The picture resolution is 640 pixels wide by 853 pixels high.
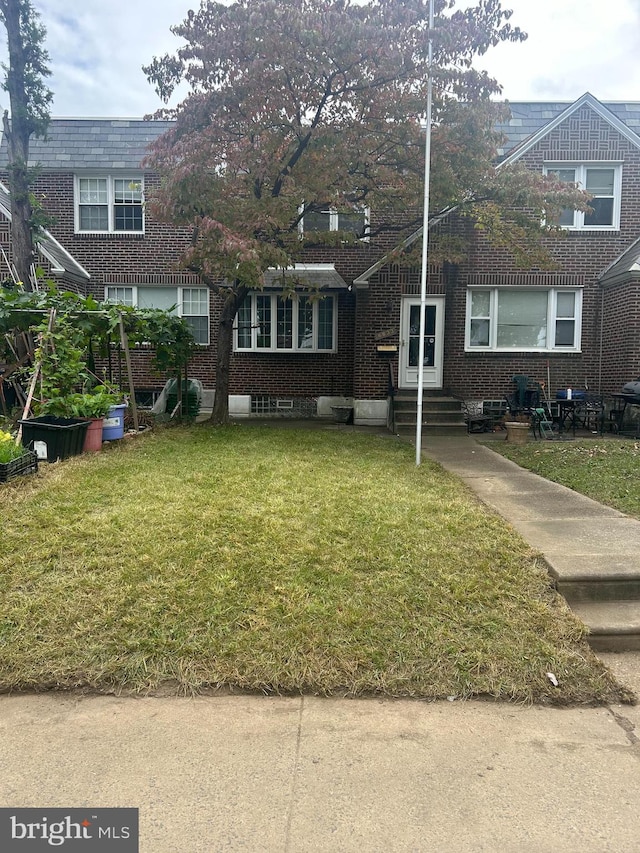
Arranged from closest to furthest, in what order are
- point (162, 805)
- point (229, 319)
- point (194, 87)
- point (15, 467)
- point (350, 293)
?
point (162, 805) → point (15, 467) → point (194, 87) → point (229, 319) → point (350, 293)

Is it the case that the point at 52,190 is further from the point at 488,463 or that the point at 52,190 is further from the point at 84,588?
the point at 84,588

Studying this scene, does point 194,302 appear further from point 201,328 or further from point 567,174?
point 567,174

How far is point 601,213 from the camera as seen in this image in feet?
43.6

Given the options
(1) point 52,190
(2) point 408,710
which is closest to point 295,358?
(1) point 52,190

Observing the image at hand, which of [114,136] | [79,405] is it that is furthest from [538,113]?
[79,405]

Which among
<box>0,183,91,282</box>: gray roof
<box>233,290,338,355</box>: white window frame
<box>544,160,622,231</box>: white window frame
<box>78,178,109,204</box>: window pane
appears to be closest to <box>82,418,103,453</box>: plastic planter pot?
<box>0,183,91,282</box>: gray roof

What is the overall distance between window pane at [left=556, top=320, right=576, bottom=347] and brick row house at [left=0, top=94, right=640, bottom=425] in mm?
24

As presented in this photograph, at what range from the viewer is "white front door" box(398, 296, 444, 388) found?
43.5 feet

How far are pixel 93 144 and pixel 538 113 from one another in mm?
12231

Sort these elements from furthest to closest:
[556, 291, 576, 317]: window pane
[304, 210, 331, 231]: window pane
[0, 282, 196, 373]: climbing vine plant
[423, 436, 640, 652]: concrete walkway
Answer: [304, 210, 331, 231]: window pane → [556, 291, 576, 317]: window pane → [0, 282, 196, 373]: climbing vine plant → [423, 436, 640, 652]: concrete walkway

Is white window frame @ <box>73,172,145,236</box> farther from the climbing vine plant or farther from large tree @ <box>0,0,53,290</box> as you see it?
the climbing vine plant

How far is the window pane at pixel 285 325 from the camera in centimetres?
1451

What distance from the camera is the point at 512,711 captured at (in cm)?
290

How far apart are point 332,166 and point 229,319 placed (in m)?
3.50
